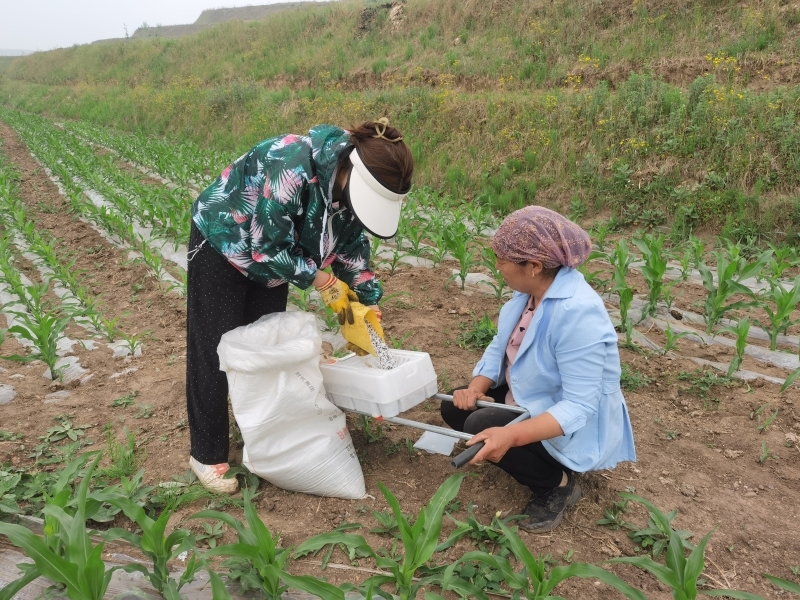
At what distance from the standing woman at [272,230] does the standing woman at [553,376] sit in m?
0.47

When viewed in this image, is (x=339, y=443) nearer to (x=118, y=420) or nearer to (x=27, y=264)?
(x=118, y=420)

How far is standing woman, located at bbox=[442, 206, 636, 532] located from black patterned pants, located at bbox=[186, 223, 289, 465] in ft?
3.09

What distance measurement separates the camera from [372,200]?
2.00 m

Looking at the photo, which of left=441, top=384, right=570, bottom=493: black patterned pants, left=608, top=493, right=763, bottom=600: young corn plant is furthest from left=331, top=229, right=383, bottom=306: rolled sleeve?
left=608, top=493, right=763, bottom=600: young corn plant

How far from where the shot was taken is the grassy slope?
21.3 ft

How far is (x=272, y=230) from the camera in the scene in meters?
2.09

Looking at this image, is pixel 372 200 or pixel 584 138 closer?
pixel 372 200

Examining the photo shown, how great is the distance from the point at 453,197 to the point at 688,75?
3744 millimetres

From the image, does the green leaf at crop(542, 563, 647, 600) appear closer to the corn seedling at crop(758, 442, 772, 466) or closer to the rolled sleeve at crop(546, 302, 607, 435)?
the rolled sleeve at crop(546, 302, 607, 435)

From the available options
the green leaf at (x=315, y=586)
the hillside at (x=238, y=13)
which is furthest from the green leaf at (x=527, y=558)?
the hillside at (x=238, y=13)

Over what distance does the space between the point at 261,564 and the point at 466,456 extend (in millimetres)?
659

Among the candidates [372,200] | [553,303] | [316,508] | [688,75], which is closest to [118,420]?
[316,508]

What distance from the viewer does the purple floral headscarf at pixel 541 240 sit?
6.59ft

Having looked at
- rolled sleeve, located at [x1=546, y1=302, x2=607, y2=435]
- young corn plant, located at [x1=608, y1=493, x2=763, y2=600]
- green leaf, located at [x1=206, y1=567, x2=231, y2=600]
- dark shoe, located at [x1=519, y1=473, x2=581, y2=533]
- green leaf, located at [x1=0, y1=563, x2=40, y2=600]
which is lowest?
dark shoe, located at [x1=519, y1=473, x2=581, y2=533]
